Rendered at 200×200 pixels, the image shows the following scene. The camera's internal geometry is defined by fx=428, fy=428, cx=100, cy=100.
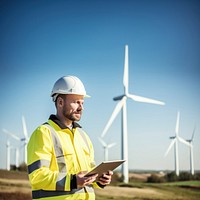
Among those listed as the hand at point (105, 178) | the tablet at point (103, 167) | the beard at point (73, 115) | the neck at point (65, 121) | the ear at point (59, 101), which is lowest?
the hand at point (105, 178)

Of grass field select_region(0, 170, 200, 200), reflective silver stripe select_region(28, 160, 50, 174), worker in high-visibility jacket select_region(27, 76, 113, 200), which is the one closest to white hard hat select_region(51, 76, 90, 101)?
worker in high-visibility jacket select_region(27, 76, 113, 200)

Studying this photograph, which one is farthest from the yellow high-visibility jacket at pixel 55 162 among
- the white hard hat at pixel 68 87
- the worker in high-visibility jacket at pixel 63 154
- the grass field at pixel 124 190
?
the grass field at pixel 124 190

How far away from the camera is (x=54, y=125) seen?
2.22m

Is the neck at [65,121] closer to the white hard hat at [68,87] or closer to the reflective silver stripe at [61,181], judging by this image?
the white hard hat at [68,87]

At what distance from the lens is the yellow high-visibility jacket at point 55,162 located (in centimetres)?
202

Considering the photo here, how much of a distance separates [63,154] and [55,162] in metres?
0.06

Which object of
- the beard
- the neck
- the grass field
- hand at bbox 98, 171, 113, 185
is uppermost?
the beard

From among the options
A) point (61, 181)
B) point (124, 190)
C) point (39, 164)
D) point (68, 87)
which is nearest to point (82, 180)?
point (61, 181)

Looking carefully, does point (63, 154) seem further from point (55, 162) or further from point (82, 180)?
point (82, 180)

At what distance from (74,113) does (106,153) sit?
19.6 meters

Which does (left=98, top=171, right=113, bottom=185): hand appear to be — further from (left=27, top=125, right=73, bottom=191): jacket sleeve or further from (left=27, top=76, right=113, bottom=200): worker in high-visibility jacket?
(left=27, top=125, right=73, bottom=191): jacket sleeve

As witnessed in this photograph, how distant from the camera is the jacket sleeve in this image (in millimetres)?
2006

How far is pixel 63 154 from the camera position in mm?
2131

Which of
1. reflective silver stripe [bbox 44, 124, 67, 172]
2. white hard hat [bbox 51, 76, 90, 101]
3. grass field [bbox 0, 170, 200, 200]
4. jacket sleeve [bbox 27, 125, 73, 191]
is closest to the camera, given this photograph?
jacket sleeve [bbox 27, 125, 73, 191]
